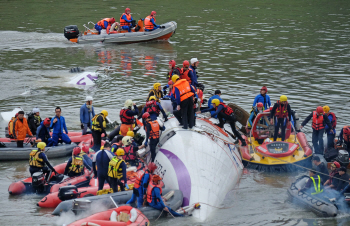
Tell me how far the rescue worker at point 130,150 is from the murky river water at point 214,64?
2.62 meters

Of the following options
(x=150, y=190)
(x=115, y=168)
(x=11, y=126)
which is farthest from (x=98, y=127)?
(x=150, y=190)

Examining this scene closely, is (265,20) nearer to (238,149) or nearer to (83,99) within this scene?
(83,99)

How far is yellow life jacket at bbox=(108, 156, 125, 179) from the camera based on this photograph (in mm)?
10656

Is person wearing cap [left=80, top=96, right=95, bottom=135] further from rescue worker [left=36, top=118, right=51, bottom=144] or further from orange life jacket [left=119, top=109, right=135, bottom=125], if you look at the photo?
orange life jacket [left=119, top=109, right=135, bottom=125]

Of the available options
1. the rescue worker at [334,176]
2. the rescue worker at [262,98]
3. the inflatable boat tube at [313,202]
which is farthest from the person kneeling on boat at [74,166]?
the rescue worker at [334,176]

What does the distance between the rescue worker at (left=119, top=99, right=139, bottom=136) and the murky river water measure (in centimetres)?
271

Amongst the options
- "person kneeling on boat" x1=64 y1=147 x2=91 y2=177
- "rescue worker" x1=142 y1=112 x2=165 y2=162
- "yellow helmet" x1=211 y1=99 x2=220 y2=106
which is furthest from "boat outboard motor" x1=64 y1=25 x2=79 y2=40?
"rescue worker" x1=142 y1=112 x2=165 y2=162

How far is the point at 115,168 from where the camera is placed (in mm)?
10656

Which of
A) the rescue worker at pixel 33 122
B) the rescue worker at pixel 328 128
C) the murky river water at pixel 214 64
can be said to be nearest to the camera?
the murky river water at pixel 214 64

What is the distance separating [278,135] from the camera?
14273mm

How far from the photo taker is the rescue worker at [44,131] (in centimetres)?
1464

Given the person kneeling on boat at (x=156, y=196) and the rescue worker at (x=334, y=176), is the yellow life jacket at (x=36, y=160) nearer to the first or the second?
the person kneeling on boat at (x=156, y=196)

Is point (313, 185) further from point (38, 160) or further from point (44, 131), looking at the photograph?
point (44, 131)

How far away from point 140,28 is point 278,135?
61.9 feet
